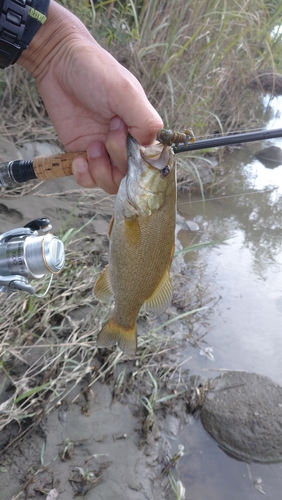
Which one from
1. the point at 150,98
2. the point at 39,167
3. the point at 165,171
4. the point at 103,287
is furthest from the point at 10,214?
the point at 150,98

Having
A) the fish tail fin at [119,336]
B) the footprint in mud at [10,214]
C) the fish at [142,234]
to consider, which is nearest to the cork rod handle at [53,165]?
the fish at [142,234]

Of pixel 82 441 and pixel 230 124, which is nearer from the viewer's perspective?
pixel 82 441

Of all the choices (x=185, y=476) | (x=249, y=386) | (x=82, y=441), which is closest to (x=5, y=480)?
(x=82, y=441)

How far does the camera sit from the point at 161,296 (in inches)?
76.5

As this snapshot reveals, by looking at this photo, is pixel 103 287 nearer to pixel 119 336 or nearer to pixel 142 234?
pixel 119 336

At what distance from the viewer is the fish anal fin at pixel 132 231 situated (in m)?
1.75

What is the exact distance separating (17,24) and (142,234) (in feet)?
3.85

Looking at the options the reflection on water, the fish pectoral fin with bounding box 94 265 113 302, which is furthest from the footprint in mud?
the reflection on water

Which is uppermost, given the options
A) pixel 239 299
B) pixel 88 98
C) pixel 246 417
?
pixel 88 98

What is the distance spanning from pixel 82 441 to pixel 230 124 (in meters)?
5.37

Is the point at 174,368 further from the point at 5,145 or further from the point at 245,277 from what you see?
the point at 5,145

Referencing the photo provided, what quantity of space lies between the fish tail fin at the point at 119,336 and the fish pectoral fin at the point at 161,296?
14 cm

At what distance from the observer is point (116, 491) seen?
217cm

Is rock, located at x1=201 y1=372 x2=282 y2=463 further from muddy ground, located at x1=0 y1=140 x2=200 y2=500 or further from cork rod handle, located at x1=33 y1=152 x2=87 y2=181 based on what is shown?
cork rod handle, located at x1=33 y1=152 x2=87 y2=181
